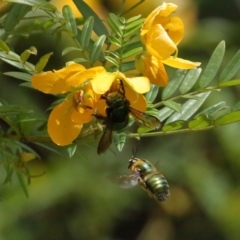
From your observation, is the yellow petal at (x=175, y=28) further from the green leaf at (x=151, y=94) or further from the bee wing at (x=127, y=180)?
the bee wing at (x=127, y=180)

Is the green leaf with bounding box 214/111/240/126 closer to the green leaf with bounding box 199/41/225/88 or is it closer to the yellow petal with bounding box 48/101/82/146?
the green leaf with bounding box 199/41/225/88

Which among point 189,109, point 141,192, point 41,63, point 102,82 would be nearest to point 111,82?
point 102,82

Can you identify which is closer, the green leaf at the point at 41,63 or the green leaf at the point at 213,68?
the green leaf at the point at 41,63

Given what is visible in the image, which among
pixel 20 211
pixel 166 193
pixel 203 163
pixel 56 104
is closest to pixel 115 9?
pixel 203 163

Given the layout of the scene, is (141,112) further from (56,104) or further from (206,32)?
(206,32)

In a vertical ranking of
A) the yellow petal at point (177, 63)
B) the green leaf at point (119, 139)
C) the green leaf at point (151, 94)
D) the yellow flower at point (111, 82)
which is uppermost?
the yellow petal at point (177, 63)

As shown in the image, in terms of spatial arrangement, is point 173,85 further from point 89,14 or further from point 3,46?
point 3,46

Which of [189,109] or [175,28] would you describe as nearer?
[175,28]

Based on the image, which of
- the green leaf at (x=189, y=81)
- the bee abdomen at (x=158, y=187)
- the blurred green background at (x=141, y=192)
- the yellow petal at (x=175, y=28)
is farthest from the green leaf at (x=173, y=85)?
the blurred green background at (x=141, y=192)
